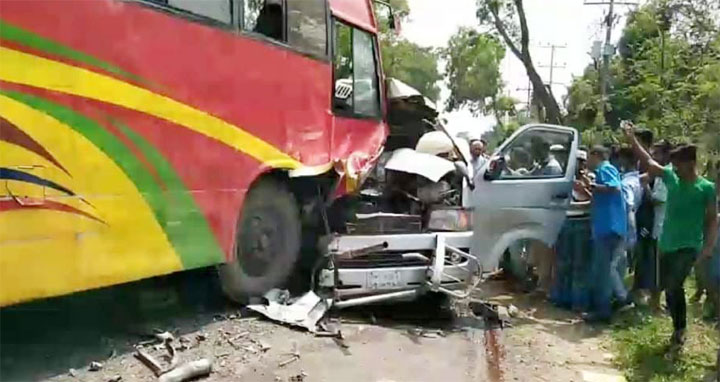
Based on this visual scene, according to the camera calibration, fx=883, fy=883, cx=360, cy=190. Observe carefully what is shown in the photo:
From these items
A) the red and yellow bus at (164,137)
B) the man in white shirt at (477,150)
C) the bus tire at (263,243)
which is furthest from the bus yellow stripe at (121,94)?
the man in white shirt at (477,150)

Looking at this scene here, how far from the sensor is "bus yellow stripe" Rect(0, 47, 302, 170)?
15.3ft

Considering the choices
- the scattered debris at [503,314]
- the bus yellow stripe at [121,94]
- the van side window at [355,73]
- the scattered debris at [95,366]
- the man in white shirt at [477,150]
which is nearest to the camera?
the bus yellow stripe at [121,94]

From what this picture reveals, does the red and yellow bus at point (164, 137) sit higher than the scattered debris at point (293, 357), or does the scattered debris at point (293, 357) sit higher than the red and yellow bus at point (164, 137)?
the red and yellow bus at point (164, 137)

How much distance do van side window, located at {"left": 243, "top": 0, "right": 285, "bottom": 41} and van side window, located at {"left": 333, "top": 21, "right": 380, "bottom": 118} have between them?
A: 3.82ft

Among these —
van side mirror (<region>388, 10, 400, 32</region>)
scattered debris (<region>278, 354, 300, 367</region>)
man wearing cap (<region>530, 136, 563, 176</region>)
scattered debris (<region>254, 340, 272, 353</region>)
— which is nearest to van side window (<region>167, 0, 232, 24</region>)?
scattered debris (<region>254, 340, 272, 353</region>)

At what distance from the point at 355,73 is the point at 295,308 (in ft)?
9.91

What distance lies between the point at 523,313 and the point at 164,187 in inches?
159

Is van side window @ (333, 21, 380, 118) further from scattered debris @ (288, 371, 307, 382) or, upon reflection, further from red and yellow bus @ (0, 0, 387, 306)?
scattered debris @ (288, 371, 307, 382)

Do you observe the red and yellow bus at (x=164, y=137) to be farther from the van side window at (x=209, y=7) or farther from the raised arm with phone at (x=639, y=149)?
the raised arm with phone at (x=639, y=149)

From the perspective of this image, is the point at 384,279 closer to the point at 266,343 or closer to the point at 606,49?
the point at 266,343

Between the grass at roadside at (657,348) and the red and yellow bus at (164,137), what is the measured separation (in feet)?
9.02

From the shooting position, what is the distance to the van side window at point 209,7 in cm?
591

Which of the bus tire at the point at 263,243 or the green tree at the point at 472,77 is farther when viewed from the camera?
the green tree at the point at 472,77

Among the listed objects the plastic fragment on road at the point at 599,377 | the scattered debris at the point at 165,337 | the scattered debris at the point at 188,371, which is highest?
the scattered debris at the point at 165,337
